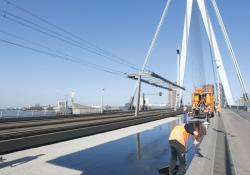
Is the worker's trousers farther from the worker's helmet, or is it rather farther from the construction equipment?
the construction equipment

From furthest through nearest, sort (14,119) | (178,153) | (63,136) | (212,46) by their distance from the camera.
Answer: (212,46) < (14,119) < (63,136) < (178,153)

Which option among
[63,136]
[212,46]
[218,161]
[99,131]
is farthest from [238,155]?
[212,46]

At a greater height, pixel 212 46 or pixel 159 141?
pixel 212 46

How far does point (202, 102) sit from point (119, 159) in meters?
26.5

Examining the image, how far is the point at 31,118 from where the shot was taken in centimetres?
2875

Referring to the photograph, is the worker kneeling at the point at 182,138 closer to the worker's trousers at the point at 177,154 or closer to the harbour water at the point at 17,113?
the worker's trousers at the point at 177,154

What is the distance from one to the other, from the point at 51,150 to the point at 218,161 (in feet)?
19.0

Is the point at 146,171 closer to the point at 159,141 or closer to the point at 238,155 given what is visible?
the point at 238,155

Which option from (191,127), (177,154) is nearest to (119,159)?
(177,154)

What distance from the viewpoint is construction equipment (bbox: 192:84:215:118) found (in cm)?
3453

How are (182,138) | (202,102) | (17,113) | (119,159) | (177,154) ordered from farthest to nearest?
(202,102) → (17,113) → (119,159) → (177,154) → (182,138)

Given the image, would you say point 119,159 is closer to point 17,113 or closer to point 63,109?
point 17,113

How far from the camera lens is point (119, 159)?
34.0ft

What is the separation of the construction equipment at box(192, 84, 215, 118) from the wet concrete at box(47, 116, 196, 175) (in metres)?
21.9
